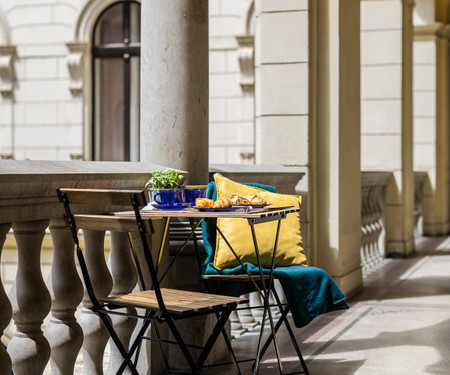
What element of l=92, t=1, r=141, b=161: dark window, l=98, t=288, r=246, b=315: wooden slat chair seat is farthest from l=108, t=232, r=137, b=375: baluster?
l=92, t=1, r=141, b=161: dark window

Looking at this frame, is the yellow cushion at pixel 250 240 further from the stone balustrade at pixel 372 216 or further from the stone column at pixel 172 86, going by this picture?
the stone balustrade at pixel 372 216

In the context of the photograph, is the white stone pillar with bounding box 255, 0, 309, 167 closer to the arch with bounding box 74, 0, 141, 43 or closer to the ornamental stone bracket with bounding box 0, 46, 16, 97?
the arch with bounding box 74, 0, 141, 43

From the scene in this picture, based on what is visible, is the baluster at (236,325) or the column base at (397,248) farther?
the column base at (397,248)

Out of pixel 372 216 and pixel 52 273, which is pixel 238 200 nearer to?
pixel 52 273

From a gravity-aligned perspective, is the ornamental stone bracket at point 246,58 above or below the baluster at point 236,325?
above

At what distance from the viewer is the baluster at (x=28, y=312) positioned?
121 inches

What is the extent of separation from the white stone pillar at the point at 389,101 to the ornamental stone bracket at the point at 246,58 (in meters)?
2.80

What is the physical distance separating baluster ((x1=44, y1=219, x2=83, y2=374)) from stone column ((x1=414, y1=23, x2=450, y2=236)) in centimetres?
1102

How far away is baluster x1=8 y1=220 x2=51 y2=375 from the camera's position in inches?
121

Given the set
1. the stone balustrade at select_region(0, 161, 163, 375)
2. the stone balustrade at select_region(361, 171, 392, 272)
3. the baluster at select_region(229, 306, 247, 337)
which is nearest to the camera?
the stone balustrade at select_region(0, 161, 163, 375)

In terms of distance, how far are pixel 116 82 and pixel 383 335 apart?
10.2 m

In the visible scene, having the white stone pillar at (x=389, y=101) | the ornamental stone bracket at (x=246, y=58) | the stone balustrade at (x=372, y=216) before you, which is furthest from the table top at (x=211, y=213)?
the ornamental stone bracket at (x=246, y=58)

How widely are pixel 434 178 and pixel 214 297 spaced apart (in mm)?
11035

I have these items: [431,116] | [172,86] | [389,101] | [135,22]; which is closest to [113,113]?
[135,22]
